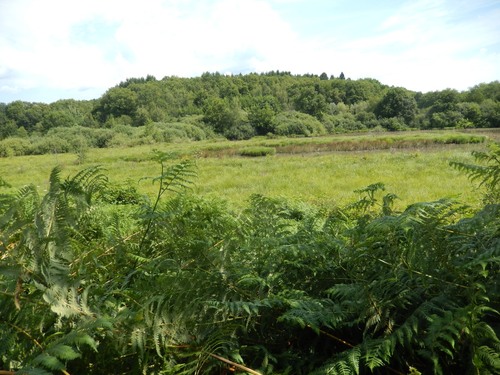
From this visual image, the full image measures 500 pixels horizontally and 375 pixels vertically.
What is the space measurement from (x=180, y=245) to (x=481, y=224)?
1.37 meters

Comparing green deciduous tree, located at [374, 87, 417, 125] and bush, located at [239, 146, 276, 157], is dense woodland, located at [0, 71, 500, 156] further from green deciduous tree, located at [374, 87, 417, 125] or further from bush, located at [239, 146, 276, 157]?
bush, located at [239, 146, 276, 157]

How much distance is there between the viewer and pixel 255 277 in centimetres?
174

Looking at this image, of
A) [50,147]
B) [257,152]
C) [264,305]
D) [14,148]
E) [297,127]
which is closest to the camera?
[264,305]

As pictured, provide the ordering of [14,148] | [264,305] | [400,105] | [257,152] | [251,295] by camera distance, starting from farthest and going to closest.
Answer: [400,105] → [14,148] → [257,152] → [251,295] → [264,305]

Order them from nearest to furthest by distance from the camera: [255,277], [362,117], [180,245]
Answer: [255,277], [180,245], [362,117]

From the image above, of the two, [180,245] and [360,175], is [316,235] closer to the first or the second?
→ [180,245]

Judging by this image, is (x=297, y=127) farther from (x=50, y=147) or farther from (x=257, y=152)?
(x=257, y=152)

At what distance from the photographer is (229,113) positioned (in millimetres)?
88562

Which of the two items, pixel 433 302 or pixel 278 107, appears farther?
pixel 278 107

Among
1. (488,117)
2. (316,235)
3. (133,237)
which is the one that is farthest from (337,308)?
(488,117)

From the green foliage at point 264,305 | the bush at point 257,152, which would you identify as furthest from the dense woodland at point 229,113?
the green foliage at point 264,305

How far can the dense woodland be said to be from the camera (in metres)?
63.3

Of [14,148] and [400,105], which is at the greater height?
[400,105]

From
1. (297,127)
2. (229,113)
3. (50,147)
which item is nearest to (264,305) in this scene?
(50,147)
